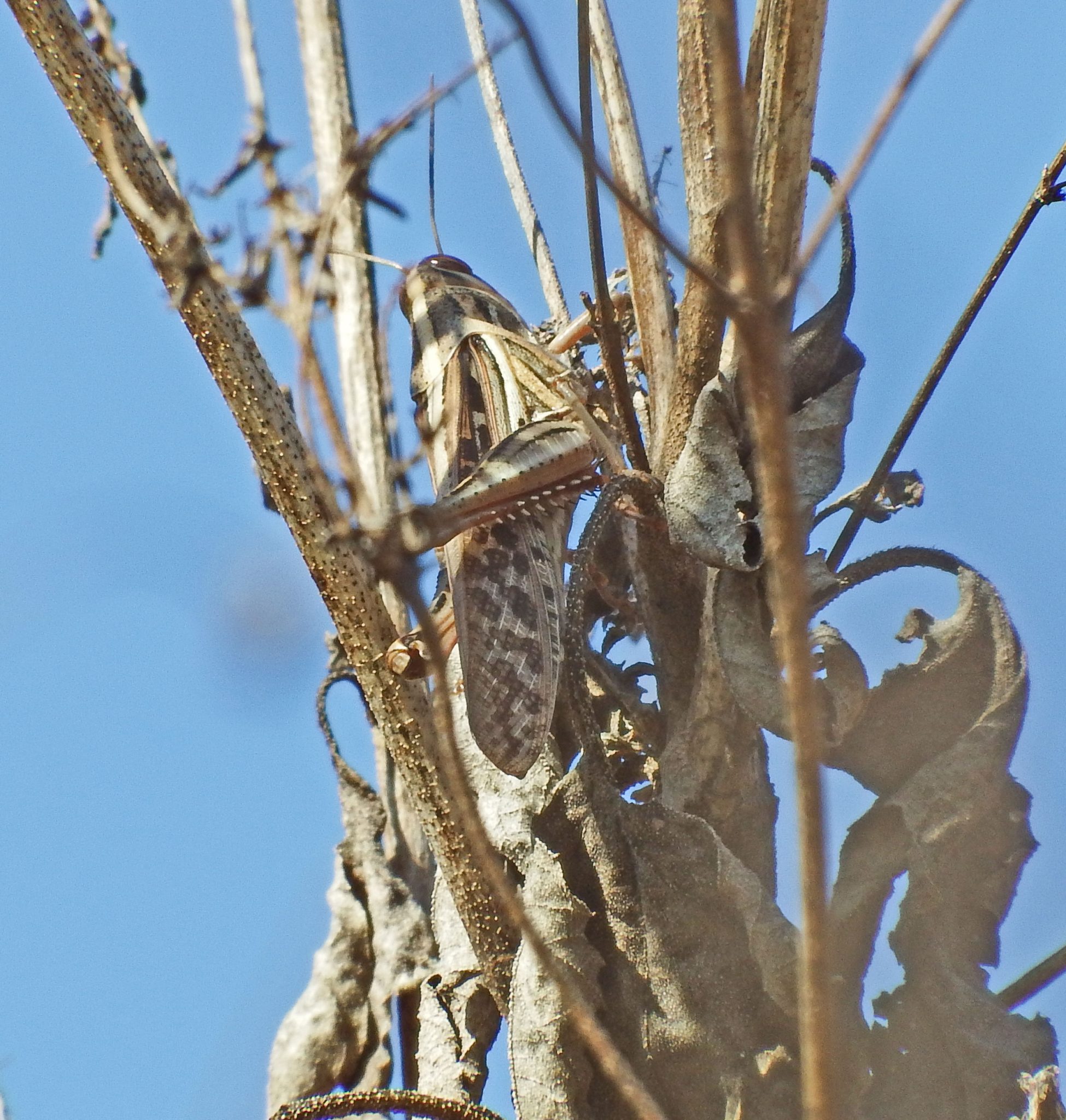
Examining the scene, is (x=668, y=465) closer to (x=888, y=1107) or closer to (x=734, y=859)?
(x=734, y=859)

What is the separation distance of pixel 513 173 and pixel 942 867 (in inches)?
71.0

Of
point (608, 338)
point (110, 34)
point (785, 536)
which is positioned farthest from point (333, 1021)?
point (110, 34)

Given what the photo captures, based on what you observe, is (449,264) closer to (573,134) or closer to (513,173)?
(513,173)

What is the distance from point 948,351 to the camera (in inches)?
61.8

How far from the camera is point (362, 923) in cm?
188

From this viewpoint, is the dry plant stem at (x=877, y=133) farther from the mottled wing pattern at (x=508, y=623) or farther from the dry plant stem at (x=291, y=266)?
the mottled wing pattern at (x=508, y=623)

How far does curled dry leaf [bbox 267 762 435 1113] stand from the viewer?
1758 millimetres

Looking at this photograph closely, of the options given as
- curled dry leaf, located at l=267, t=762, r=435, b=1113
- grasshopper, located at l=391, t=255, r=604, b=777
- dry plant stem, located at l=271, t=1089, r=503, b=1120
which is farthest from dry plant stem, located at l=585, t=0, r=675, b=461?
dry plant stem, located at l=271, t=1089, r=503, b=1120

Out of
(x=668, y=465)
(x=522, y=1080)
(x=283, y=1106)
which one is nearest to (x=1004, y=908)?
(x=522, y=1080)

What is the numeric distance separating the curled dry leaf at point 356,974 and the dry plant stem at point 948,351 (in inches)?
34.0

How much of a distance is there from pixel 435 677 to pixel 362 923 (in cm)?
145

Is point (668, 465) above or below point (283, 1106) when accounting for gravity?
above

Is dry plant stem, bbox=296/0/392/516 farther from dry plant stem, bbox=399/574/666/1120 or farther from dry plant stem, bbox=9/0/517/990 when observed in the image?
dry plant stem, bbox=399/574/666/1120

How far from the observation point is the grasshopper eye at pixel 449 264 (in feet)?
9.82
